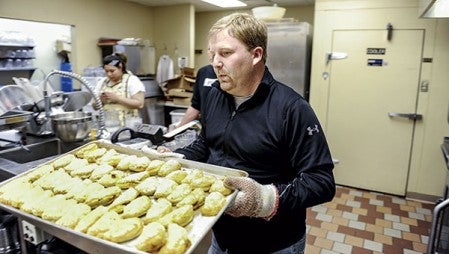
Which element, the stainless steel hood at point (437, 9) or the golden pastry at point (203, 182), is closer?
the golden pastry at point (203, 182)

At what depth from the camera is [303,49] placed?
3787mm

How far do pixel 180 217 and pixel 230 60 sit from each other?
546 millimetres

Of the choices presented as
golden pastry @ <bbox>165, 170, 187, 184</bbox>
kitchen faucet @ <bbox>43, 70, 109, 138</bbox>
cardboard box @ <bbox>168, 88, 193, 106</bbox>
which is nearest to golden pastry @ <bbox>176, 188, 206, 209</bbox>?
golden pastry @ <bbox>165, 170, 187, 184</bbox>

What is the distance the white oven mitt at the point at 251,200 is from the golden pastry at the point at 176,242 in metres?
0.20

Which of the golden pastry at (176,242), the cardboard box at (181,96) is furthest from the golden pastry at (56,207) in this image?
the cardboard box at (181,96)

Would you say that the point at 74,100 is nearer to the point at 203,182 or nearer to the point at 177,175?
the point at 177,175

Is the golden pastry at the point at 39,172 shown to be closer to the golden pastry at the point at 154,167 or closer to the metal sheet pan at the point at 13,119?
the golden pastry at the point at 154,167

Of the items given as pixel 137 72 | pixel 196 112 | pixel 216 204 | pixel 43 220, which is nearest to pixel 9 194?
pixel 43 220

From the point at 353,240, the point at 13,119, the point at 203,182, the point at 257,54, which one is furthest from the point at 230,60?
the point at 353,240

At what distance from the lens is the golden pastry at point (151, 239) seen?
31.2 inches

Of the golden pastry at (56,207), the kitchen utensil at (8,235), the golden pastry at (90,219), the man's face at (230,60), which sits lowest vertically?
the kitchen utensil at (8,235)

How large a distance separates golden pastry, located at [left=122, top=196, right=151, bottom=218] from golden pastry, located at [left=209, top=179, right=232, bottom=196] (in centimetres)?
21

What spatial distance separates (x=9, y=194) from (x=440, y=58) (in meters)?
3.75

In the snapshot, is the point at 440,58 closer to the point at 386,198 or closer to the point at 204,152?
the point at 386,198
